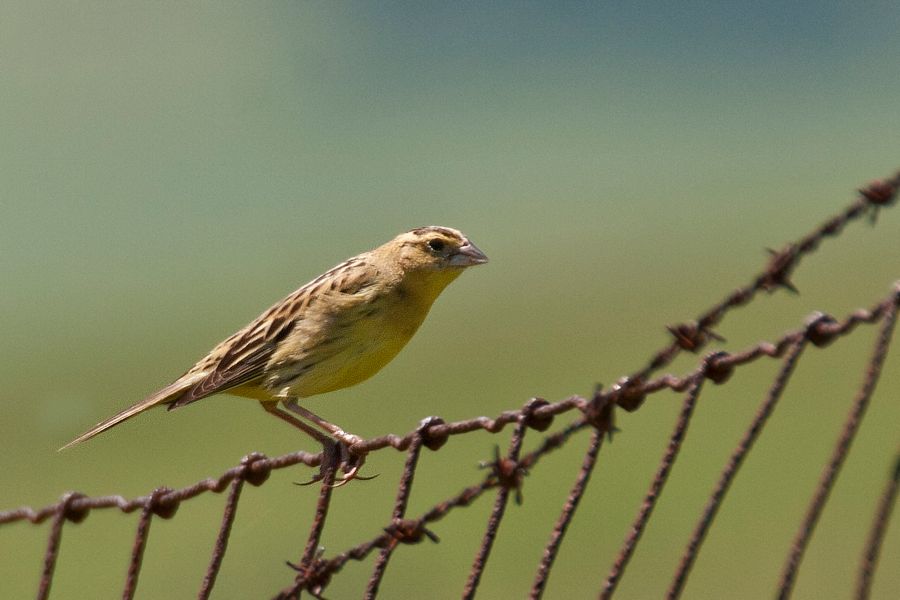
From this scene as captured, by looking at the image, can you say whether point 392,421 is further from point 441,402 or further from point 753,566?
point 753,566

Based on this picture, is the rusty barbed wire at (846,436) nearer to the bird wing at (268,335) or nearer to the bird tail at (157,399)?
the bird wing at (268,335)

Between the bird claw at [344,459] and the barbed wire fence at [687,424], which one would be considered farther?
the bird claw at [344,459]

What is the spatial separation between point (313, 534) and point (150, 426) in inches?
1152

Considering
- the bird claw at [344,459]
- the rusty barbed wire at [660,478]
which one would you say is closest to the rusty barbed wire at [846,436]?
the rusty barbed wire at [660,478]

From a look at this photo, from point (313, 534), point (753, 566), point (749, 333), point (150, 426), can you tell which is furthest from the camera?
point (150, 426)

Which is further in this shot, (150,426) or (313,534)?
(150,426)

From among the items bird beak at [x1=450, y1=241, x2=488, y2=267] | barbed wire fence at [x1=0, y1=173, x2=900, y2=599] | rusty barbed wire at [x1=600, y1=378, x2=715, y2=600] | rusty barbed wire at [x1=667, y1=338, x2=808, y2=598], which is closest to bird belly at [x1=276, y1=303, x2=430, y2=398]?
bird beak at [x1=450, y1=241, x2=488, y2=267]

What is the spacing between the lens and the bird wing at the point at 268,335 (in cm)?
748

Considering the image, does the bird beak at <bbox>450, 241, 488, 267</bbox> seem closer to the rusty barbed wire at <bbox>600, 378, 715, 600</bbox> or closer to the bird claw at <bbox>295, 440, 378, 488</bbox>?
the bird claw at <bbox>295, 440, 378, 488</bbox>

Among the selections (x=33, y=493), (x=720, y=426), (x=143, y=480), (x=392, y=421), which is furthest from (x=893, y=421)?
(x=33, y=493)

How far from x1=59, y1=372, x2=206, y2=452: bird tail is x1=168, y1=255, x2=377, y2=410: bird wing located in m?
0.08

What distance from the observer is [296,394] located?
741cm

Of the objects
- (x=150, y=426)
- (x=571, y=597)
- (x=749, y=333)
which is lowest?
(x=571, y=597)

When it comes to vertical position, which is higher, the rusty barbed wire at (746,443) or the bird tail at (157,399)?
the bird tail at (157,399)
